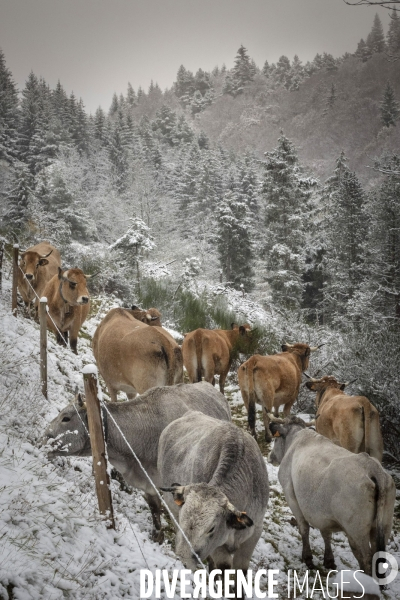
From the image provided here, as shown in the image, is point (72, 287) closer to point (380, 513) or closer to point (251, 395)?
point (251, 395)

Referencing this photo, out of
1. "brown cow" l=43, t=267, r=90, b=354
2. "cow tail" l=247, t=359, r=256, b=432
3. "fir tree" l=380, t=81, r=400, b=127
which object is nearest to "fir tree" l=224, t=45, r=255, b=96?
"fir tree" l=380, t=81, r=400, b=127

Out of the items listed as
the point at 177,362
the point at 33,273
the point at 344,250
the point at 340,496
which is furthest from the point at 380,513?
the point at 344,250

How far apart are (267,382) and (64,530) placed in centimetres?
543

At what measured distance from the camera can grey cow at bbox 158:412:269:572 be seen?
2.80 m

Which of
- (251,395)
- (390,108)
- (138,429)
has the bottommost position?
(251,395)

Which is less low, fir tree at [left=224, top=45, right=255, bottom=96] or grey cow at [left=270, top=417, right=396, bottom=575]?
fir tree at [left=224, top=45, right=255, bottom=96]

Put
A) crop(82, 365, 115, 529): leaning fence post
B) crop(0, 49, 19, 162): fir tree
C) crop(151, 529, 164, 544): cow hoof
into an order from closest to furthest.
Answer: crop(82, 365, 115, 529): leaning fence post → crop(151, 529, 164, 544): cow hoof → crop(0, 49, 19, 162): fir tree

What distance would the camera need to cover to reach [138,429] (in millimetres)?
4773

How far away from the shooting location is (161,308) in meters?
17.5

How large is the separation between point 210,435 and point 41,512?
5.40 feet

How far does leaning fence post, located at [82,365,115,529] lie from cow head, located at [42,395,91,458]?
57cm

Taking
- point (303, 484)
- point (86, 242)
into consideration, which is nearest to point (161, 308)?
point (86, 242)

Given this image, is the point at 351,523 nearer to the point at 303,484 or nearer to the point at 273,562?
the point at 303,484

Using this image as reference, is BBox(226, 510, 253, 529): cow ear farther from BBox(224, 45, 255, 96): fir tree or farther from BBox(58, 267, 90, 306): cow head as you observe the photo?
BBox(224, 45, 255, 96): fir tree
